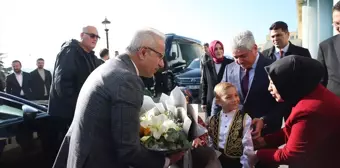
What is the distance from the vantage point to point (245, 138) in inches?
97.1

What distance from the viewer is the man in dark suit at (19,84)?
25.9 feet

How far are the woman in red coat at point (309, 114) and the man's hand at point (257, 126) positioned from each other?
0.61 metres

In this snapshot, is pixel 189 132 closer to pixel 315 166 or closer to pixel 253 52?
pixel 315 166

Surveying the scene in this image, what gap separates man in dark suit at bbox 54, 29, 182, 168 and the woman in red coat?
69 centimetres

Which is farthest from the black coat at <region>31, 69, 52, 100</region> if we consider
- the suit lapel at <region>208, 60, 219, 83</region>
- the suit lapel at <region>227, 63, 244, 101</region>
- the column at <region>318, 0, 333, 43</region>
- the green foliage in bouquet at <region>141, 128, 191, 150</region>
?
the column at <region>318, 0, 333, 43</region>

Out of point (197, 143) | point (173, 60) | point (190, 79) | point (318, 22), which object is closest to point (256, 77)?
point (197, 143)

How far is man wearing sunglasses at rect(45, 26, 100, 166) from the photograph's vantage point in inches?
153

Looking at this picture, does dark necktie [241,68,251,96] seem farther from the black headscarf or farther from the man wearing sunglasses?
the man wearing sunglasses

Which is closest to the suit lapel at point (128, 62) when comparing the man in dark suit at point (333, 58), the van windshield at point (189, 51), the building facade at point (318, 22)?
the man in dark suit at point (333, 58)

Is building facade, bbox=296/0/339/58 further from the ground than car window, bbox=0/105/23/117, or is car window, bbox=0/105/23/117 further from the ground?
building facade, bbox=296/0/339/58

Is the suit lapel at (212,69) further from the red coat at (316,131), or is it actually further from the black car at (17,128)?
the red coat at (316,131)

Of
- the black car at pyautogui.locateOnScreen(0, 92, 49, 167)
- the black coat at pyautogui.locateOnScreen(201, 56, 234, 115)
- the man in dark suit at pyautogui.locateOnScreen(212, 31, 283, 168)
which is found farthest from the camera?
the black coat at pyautogui.locateOnScreen(201, 56, 234, 115)

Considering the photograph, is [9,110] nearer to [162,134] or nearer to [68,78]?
[68,78]

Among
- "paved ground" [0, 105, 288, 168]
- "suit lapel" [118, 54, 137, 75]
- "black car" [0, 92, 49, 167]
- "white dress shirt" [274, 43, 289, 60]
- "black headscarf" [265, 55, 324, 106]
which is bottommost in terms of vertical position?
"paved ground" [0, 105, 288, 168]
